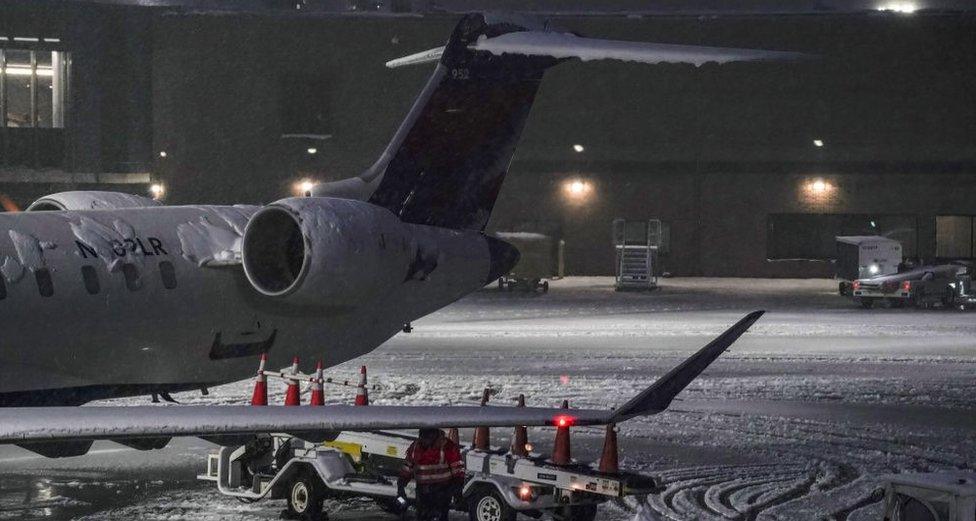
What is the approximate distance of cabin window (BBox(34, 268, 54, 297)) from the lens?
1496 centimetres

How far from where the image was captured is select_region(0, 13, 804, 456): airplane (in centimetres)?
1486

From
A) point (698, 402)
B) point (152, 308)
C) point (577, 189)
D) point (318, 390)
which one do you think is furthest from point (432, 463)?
point (577, 189)

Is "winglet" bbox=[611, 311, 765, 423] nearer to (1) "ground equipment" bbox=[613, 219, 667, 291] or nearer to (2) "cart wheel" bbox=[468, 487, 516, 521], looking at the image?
(2) "cart wheel" bbox=[468, 487, 516, 521]

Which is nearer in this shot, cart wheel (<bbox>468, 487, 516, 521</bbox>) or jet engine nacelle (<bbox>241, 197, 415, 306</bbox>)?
cart wheel (<bbox>468, 487, 516, 521</bbox>)

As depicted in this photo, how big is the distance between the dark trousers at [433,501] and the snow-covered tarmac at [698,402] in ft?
4.30

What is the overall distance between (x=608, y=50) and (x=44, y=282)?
688 cm

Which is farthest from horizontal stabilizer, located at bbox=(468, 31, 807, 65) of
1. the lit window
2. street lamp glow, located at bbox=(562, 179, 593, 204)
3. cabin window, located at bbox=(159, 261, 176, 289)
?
the lit window

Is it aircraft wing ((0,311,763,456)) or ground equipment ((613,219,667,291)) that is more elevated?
ground equipment ((613,219,667,291))

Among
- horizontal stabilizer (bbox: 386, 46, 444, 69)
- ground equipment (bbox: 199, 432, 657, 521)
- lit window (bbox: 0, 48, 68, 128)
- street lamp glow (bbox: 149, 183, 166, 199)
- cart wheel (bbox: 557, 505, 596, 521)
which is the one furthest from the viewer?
street lamp glow (bbox: 149, 183, 166, 199)

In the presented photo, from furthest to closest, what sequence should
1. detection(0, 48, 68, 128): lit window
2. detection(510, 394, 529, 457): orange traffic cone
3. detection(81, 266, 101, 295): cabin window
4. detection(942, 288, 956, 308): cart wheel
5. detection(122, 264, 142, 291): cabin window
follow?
detection(0, 48, 68, 128): lit window → detection(942, 288, 956, 308): cart wheel → detection(122, 264, 142, 291): cabin window → detection(81, 266, 101, 295): cabin window → detection(510, 394, 529, 457): orange traffic cone

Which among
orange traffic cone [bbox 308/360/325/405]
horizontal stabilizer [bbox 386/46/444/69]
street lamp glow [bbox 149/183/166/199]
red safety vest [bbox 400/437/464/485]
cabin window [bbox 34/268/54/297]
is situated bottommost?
red safety vest [bbox 400/437/464/485]

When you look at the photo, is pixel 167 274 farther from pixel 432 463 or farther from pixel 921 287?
pixel 921 287

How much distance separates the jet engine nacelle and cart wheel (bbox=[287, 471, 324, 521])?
244 centimetres

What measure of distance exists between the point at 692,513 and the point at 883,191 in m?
50.6
